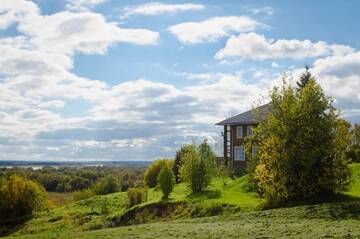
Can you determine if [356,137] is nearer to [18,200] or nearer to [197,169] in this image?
[197,169]

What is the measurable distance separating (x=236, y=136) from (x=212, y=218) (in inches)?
1378

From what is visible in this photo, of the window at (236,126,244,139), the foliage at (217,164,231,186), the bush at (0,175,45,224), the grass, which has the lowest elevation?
the grass

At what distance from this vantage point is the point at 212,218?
1247 inches

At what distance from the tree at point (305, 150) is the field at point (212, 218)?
5.89ft

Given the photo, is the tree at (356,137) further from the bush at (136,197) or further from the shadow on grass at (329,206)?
the shadow on grass at (329,206)

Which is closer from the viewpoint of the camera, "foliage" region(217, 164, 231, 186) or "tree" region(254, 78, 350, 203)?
"tree" region(254, 78, 350, 203)

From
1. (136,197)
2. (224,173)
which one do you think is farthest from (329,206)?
(224,173)

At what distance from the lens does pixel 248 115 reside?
66062mm

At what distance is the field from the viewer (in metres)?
23.6

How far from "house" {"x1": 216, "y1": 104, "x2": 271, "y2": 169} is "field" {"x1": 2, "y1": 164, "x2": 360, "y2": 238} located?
381 inches

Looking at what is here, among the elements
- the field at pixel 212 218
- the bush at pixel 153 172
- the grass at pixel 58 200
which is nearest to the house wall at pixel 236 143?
the bush at pixel 153 172

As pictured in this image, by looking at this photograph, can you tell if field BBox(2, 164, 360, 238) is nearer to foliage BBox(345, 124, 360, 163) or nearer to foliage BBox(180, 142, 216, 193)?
foliage BBox(180, 142, 216, 193)

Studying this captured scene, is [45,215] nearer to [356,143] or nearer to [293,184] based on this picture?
[293,184]

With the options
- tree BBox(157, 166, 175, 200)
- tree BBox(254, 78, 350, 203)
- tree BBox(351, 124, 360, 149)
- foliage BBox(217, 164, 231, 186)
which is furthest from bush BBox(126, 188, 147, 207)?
tree BBox(351, 124, 360, 149)
